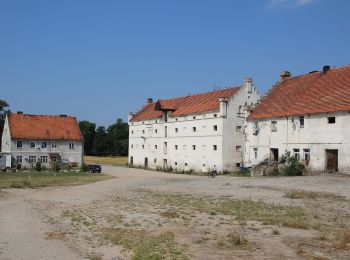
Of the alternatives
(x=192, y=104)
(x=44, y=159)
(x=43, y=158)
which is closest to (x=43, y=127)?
(x=43, y=158)

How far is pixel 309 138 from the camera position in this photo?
133 ft

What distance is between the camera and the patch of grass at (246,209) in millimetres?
17530

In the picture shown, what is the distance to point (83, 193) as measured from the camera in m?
30.6

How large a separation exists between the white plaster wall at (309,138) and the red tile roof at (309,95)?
69cm

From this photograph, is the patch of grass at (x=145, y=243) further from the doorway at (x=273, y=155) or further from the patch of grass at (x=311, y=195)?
the doorway at (x=273, y=155)

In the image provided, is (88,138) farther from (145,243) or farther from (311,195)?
(145,243)

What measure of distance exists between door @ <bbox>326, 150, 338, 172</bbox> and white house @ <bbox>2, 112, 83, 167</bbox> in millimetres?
39540

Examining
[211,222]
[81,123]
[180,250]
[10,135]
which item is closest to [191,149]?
[10,135]

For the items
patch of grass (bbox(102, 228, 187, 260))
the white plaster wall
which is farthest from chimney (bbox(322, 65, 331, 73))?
patch of grass (bbox(102, 228, 187, 260))

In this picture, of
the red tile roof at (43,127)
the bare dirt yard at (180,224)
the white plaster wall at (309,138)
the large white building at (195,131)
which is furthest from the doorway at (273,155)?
the red tile roof at (43,127)

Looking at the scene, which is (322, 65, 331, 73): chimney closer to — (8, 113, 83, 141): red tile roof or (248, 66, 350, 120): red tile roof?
(248, 66, 350, 120): red tile roof

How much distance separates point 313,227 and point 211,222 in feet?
13.3

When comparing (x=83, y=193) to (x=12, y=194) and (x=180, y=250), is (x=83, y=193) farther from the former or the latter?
(x=180, y=250)

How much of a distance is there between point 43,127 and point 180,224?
174 feet
